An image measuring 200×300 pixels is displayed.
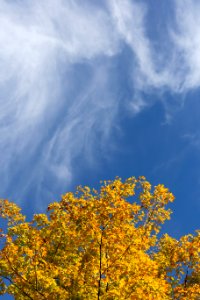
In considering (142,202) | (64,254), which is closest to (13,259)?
(64,254)

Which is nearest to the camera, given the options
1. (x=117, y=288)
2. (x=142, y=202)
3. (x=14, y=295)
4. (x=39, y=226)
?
(x=117, y=288)

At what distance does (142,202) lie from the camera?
2466 cm

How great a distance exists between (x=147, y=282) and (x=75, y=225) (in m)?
5.15

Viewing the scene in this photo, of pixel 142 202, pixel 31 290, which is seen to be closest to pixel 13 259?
pixel 31 290

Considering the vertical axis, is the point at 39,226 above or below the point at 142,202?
below

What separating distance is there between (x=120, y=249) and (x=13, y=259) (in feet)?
16.2

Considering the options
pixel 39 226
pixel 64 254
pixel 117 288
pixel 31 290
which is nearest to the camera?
pixel 117 288

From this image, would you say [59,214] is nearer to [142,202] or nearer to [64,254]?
[64,254]

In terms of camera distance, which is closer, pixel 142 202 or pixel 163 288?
pixel 163 288

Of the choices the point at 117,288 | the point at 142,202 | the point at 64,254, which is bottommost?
the point at 117,288

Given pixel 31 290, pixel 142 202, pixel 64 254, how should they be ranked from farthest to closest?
pixel 142 202 < pixel 64 254 < pixel 31 290

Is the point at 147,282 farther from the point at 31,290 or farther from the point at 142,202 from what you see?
the point at 142,202

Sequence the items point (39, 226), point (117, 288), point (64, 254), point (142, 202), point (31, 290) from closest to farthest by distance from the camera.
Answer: point (117, 288) → point (31, 290) → point (64, 254) → point (39, 226) → point (142, 202)

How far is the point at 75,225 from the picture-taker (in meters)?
20.0
